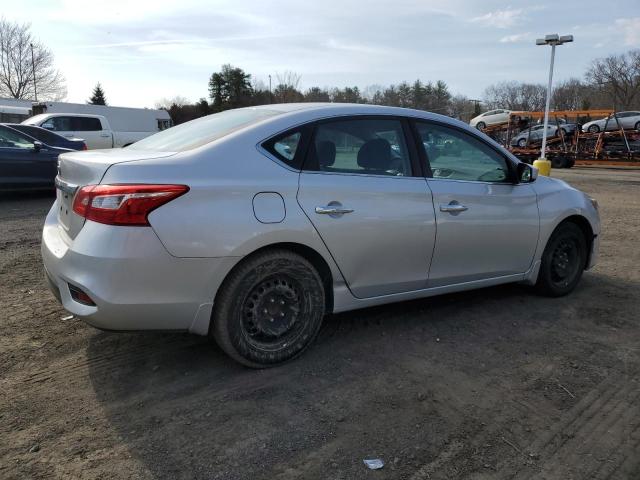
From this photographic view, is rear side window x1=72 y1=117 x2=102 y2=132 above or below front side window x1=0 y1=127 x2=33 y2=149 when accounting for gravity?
above

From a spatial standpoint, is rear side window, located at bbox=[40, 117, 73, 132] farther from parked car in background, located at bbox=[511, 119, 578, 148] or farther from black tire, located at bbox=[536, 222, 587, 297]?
parked car in background, located at bbox=[511, 119, 578, 148]

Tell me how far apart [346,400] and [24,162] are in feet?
30.2

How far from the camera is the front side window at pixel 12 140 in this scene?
32.4ft

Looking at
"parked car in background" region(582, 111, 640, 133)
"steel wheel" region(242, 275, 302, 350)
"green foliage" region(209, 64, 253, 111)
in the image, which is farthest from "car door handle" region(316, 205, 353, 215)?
"green foliage" region(209, 64, 253, 111)

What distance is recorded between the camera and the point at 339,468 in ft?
7.95

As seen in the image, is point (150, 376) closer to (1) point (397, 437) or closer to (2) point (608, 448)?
(1) point (397, 437)

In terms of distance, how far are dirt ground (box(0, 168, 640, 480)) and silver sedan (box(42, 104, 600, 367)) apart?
344mm

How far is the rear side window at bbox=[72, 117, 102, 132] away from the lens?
1750cm

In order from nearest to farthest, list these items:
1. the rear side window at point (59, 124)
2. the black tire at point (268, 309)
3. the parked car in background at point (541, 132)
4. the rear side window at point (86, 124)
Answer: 1. the black tire at point (268, 309)
2. the rear side window at point (59, 124)
3. the rear side window at point (86, 124)
4. the parked car in background at point (541, 132)

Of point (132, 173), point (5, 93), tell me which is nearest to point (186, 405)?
point (132, 173)

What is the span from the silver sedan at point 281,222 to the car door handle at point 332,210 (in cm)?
2

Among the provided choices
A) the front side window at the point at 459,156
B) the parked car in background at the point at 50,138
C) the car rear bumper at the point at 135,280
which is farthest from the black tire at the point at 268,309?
the parked car in background at the point at 50,138

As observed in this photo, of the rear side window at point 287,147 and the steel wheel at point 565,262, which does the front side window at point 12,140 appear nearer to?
the rear side window at point 287,147

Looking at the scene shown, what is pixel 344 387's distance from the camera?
3.14 metres
